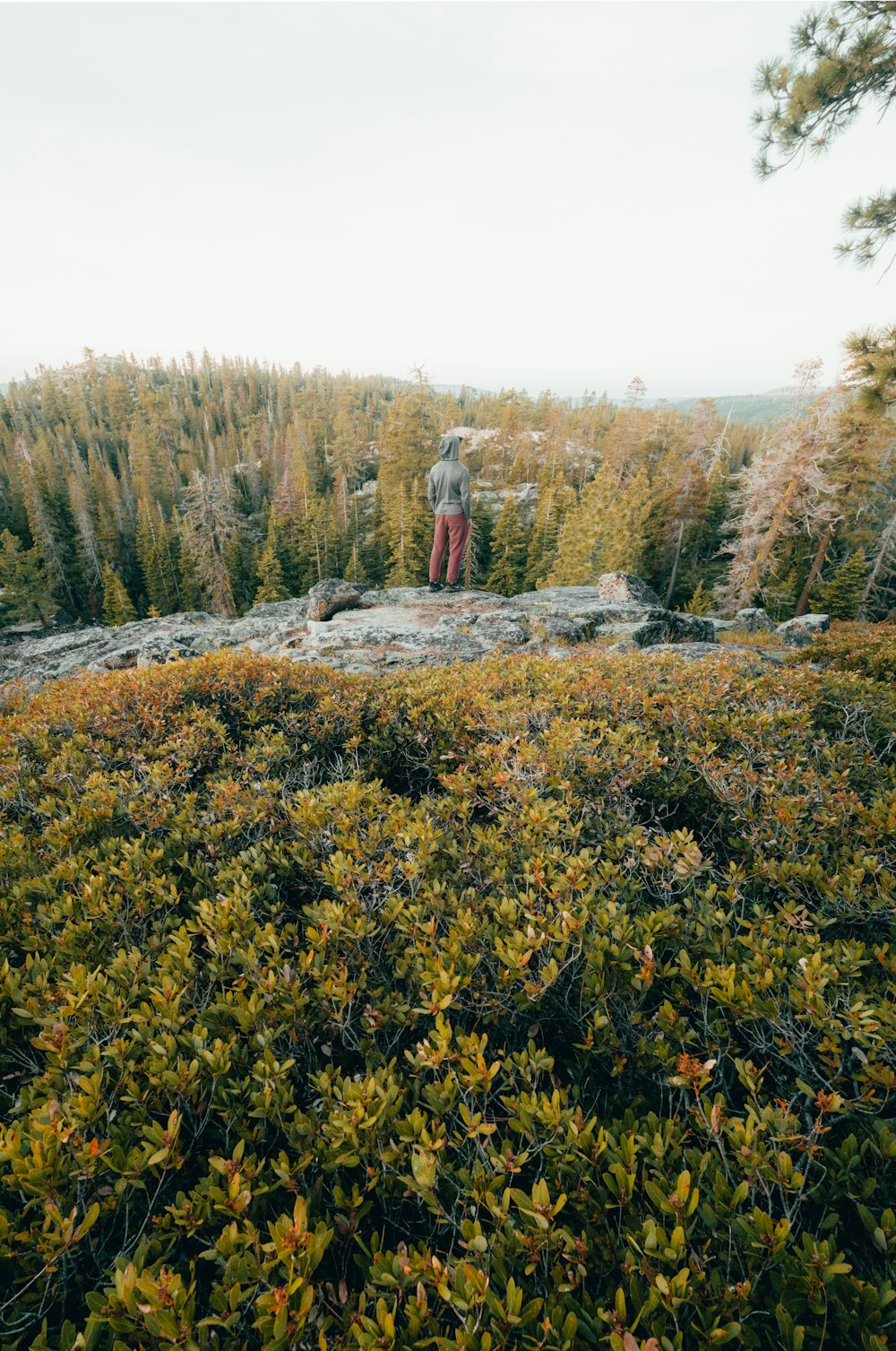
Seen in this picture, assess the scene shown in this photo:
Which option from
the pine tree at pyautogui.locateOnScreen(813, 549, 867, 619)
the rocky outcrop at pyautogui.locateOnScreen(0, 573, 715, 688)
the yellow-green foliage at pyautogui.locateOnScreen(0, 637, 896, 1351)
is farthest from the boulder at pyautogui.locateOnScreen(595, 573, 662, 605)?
the pine tree at pyautogui.locateOnScreen(813, 549, 867, 619)

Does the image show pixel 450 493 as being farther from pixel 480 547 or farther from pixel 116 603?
pixel 116 603

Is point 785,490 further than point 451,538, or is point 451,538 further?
point 785,490

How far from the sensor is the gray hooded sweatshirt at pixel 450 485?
38.8ft

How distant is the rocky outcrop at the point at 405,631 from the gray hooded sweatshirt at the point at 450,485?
2327 millimetres

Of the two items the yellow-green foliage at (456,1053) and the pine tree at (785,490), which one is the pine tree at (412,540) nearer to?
the pine tree at (785,490)

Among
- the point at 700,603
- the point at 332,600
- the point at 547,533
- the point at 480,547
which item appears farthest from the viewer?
the point at 480,547

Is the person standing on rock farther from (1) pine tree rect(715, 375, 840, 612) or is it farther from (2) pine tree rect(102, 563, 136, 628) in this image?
(2) pine tree rect(102, 563, 136, 628)

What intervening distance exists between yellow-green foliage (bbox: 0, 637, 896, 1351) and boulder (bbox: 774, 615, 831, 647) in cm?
1695

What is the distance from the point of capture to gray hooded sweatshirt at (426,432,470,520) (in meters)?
11.8

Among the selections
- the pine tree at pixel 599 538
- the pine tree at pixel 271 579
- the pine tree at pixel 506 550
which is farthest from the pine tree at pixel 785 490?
the pine tree at pixel 271 579

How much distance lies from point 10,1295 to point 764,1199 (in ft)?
7.60

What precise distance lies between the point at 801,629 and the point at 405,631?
659 inches

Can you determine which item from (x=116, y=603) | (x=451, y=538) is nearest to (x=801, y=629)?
(x=451, y=538)

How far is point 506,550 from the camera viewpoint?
39.2m
